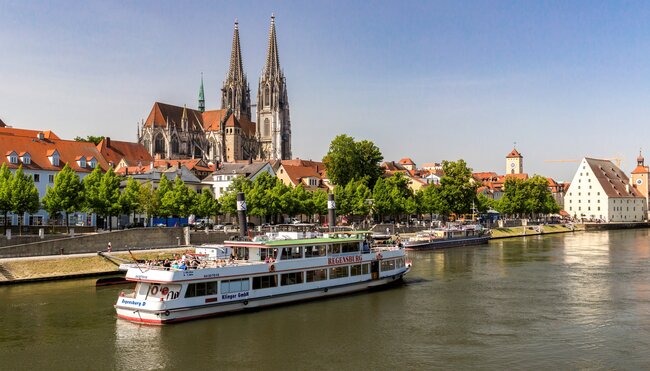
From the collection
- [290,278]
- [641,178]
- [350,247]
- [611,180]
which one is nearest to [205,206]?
[350,247]

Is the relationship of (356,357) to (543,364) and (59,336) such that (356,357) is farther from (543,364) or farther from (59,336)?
(59,336)

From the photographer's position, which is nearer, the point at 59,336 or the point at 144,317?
the point at 59,336

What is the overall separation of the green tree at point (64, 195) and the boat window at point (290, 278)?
105ft

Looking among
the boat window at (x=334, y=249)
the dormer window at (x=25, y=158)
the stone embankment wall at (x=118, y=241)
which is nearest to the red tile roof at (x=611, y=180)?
the stone embankment wall at (x=118, y=241)

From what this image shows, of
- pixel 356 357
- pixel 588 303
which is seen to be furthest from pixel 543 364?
pixel 588 303

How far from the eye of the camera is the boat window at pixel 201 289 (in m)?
37.0

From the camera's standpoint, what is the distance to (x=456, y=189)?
121m

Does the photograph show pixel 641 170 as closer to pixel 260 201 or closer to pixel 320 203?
pixel 320 203

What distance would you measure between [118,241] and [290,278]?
2428 cm

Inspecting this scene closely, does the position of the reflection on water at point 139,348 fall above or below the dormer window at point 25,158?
below

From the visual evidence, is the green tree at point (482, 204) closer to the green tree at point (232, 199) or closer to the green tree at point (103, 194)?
the green tree at point (232, 199)

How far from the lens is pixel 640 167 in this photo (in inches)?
7633

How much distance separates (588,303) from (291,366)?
2386 cm

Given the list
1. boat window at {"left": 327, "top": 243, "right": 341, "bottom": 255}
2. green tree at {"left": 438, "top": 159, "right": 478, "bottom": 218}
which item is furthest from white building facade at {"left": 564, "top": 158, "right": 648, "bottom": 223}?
boat window at {"left": 327, "top": 243, "right": 341, "bottom": 255}
